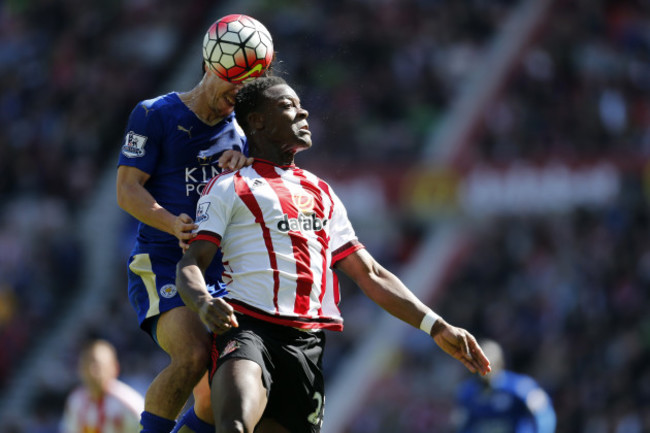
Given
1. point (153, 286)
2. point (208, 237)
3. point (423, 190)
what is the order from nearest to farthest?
1. point (208, 237)
2. point (153, 286)
3. point (423, 190)

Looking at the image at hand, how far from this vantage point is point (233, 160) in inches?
216

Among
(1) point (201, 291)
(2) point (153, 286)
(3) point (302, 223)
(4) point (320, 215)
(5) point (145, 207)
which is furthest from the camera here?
(2) point (153, 286)

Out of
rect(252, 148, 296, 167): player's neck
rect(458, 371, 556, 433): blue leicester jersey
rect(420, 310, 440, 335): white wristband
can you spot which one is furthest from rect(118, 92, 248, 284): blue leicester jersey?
rect(458, 371, 556, 433): blue leicester jersey

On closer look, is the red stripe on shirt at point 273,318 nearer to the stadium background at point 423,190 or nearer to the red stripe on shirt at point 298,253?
the red stripe on shirt at point 298,253

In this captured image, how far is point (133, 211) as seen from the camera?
18.6 ft

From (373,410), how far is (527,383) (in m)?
7.93

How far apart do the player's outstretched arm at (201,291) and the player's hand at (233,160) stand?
20.4 inches

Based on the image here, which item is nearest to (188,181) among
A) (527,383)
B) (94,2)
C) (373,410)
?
(527,383)

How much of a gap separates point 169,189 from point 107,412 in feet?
11.9

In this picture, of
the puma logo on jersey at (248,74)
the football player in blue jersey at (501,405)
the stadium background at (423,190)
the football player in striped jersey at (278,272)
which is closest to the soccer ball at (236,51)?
the puma logo on jersey at (248,74)

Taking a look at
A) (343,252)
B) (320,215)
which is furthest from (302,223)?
(343,252)

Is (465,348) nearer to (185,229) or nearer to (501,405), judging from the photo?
(185,229)

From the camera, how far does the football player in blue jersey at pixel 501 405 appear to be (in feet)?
33.4

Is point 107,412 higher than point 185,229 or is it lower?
lower
